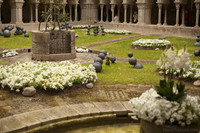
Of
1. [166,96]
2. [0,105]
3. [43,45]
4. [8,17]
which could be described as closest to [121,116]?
[166,96]

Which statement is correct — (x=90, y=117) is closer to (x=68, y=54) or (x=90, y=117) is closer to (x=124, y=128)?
(x=124, y=128)

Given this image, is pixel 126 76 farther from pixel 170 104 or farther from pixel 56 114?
pixel 170 104

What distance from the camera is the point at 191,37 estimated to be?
22.2m

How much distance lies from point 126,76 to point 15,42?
12737mm

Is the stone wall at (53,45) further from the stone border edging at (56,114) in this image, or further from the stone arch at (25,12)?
the stone arch at (25,12)

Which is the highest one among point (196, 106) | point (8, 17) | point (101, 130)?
point (8, 17)

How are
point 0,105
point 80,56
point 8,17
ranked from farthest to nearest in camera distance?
point 8,17, point 80,56, point 0,105

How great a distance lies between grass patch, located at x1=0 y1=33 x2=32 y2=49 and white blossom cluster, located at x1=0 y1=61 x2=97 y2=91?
998cm

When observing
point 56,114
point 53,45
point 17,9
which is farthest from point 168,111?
point 17,9

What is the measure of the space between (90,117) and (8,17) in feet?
101

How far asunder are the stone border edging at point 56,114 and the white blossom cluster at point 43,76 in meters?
1.68

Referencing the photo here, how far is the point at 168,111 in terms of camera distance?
4379 millimetres

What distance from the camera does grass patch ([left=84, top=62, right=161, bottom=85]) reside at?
9219 mm

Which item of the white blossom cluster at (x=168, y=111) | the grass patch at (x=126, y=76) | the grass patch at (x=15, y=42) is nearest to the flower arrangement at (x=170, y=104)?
the white blossom cluster at (x=168, y=111)
